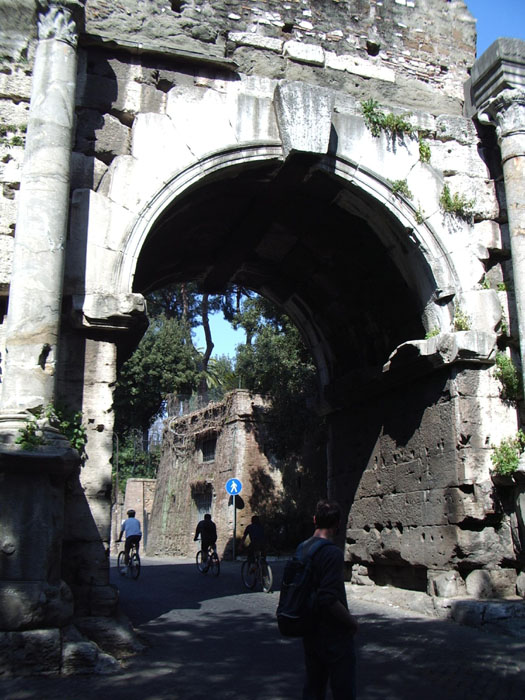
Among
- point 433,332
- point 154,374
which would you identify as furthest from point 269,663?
point 154,374

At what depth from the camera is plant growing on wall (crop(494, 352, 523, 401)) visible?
789 cm

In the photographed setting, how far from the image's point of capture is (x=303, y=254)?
32.8 feet

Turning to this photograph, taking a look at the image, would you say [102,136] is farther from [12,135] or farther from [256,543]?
[256,543]

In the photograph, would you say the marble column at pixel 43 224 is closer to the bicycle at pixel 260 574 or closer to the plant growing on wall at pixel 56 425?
the plant growing on wall at pixel 56 425

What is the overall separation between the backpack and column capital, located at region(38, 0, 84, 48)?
547 cm

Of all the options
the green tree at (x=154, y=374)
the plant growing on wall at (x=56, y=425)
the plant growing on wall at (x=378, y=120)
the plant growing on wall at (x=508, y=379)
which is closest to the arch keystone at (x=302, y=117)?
the plant growing on wall at (x=378, y=120)

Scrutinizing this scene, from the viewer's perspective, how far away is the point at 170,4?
809cm

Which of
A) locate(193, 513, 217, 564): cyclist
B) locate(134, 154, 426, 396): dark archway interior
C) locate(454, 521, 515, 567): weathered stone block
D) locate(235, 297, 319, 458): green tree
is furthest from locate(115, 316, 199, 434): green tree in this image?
locate(454, 521, 515, 567): weathered stone block

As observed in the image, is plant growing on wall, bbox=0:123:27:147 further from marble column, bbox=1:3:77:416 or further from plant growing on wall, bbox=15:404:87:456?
plant growing on wall, bbox=15:404:87:456

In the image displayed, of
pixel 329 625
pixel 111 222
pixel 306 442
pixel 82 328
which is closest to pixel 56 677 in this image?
pixel 329 625

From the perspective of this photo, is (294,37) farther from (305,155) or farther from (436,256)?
(436,256)

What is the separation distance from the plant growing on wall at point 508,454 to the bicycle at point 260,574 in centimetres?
453

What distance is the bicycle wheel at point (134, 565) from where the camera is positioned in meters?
13.8

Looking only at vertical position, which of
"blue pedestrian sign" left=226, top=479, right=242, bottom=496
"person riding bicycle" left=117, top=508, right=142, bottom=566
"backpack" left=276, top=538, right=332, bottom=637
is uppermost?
"blue pedestrian sign" left=226, top=479, right=242, bottom=496
